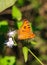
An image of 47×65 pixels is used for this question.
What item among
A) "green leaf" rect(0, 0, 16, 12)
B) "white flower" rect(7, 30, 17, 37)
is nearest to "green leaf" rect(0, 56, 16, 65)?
"white flower" rect(7, 30, 17, 37)

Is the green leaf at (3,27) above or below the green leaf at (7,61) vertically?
above

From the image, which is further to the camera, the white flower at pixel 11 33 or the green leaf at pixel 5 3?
the white flower at pixel 11 33

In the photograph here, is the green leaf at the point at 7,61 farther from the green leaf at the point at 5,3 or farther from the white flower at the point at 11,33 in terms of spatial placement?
the green leaf at the point at 5,3

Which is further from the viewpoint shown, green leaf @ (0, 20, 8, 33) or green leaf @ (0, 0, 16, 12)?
green leaf @ (0, 20, 8, 33)

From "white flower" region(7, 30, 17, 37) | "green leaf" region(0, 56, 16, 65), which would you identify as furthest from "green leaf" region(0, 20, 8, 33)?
"green leaf" region(0, 56, 16, 65)

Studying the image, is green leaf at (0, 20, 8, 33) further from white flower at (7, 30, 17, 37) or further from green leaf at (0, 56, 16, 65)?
green leaf at (0, 56, 16, 65)

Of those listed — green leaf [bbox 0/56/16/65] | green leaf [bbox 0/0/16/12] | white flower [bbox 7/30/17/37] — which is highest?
green leaf [bbox 0/0/16/12]

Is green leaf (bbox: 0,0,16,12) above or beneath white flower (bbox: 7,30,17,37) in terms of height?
above

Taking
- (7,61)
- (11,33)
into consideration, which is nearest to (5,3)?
(11,33)

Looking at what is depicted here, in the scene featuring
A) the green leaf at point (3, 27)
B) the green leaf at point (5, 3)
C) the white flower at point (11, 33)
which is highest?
the green leaf at point (5, 3)

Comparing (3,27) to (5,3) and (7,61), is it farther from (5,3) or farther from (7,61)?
(5,3)

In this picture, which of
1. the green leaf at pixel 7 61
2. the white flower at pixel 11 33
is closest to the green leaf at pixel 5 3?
the white flower at pixel 11 33

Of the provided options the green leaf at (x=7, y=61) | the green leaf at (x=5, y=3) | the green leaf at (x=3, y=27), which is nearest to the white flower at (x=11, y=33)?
the green leaf at (x=3, y=27)

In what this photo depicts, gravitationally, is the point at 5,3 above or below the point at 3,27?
above
